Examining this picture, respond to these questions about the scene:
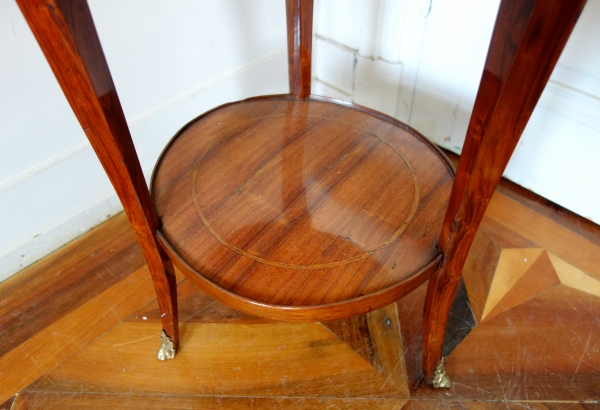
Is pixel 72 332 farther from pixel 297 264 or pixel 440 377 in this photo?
pixel 440 377

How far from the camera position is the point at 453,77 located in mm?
1116

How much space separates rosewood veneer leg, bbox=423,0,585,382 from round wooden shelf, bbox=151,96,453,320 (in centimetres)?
6

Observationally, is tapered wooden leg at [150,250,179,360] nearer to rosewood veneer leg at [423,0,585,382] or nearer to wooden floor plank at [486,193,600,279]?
rosewood veneer leg at [423,0,585,382]

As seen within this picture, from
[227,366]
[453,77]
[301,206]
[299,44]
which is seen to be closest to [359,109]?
[299,44]

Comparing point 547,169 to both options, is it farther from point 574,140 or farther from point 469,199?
point 469,199

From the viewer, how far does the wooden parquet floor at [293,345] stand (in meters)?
0.79

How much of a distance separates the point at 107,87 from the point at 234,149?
0.28 m

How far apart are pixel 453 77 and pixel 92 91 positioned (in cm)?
87

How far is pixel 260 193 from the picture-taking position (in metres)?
0.69

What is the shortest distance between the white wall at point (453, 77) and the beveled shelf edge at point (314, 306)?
0.60 m

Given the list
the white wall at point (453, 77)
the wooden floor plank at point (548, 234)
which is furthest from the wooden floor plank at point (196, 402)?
the white wall at point (453, 77)

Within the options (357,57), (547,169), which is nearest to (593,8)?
(547,169)

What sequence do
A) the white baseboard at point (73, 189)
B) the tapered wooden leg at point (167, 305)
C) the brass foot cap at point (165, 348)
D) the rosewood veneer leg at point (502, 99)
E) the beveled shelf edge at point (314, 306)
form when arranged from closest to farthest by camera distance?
the rosewood veneer leg at point (502, 99), the beveled shelf edge at point (314, 306), the tapered wooden leg at point (167, 305), the brass foot cap at point (165, 348), the white baseboard at point (73, 189)

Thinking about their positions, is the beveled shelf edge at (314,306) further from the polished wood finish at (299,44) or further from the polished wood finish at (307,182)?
the polished wood finish at (299,44)
